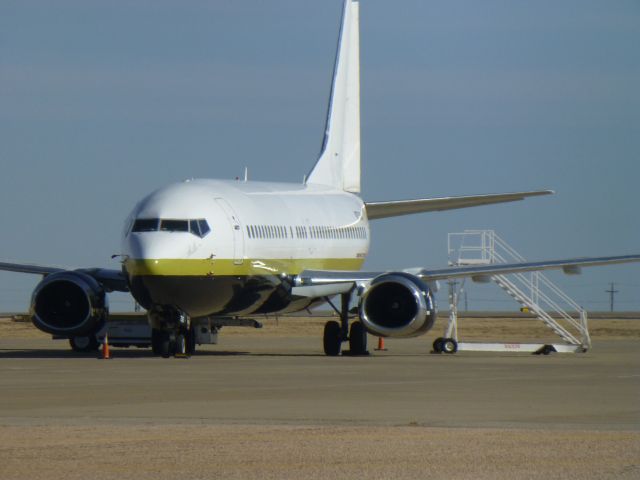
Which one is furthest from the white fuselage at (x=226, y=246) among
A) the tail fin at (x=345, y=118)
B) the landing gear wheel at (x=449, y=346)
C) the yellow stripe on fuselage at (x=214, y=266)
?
the tail fin at (x=345, y=118)

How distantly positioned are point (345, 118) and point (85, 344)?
13.3 metres

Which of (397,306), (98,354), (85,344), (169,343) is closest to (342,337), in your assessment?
(397,306)

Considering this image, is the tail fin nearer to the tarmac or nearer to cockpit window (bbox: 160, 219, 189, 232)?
cockpit window (bbox: 160, 219, 189, 232)

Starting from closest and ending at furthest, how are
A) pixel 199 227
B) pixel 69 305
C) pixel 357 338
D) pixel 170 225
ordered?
pixel 170 225 → pixel 199 227 → pixel 69 305 → pixel 357 338

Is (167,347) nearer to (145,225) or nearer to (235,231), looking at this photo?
(145,225)

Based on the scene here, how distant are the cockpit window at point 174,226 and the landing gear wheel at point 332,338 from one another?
5.62m

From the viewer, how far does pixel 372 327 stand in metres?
36.3

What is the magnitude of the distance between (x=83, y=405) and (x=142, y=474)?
7.46 meters

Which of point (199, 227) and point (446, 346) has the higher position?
point (199, 227)

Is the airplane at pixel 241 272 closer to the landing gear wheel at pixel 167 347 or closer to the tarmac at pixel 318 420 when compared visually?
the landing gear wheel at pixel 167 347

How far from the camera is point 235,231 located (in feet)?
119

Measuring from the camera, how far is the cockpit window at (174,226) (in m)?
34.6

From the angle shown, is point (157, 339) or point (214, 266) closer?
point (214, 266)

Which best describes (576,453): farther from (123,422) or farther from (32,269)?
(32,269)
